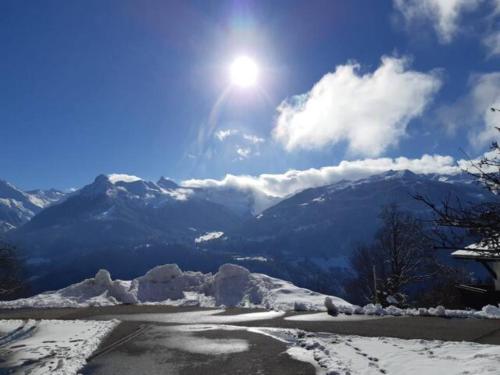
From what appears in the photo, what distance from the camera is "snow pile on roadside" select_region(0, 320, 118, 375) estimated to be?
34.8 ft

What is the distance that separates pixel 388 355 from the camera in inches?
404

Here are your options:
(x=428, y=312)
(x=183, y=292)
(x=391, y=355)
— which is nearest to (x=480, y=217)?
(x=391, y=355)

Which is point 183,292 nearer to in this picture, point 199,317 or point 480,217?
point 199,317

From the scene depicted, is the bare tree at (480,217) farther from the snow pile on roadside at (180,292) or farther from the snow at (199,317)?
the snow pile on roadside at (180,292)

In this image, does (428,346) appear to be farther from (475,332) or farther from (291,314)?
(291,314)

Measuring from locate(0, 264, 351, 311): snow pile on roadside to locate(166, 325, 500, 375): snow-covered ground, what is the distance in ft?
40.6

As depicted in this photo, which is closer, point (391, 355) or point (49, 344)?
point (391, 355)

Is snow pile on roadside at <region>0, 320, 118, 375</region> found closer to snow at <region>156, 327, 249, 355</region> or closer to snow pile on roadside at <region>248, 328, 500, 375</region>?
snow at <region>156, 327, 249, 355</region>

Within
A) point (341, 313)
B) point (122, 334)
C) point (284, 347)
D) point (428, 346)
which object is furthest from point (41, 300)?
point (428, 346)

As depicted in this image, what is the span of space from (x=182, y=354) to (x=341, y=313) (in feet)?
28.5

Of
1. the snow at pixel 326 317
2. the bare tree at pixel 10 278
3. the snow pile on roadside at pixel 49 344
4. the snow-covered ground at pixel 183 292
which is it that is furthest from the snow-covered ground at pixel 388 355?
the bare tree at pixel 10 278

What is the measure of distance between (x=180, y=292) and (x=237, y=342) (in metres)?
18.4

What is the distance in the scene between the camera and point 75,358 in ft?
37.3

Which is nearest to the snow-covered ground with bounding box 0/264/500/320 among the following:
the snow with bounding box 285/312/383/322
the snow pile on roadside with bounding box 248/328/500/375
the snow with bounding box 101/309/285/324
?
the snow with bounding box 101/309/285/324
